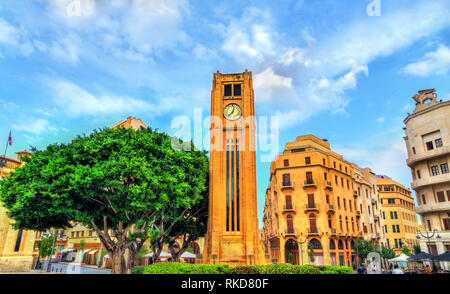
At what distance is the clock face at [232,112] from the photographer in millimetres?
37281

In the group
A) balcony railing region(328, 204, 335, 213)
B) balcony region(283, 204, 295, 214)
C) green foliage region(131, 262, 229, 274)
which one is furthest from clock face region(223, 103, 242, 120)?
green foliage region(131, 262, 229, 274)

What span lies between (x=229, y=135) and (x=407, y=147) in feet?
79.9

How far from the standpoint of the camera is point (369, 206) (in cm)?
5531

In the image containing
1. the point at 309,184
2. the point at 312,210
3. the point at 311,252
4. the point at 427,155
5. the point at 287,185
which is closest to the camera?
the point at 427,155

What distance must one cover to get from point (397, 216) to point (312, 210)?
3222 centimetres

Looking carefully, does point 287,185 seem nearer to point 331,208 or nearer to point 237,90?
point 331,208

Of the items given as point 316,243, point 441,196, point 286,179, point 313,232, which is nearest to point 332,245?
point 316,243

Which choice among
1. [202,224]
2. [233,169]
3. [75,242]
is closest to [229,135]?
[233,169]

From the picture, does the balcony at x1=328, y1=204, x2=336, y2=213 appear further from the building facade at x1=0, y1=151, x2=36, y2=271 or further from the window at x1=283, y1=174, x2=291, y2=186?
the building facade at x1=0, y1=151, x2=36, y2=271

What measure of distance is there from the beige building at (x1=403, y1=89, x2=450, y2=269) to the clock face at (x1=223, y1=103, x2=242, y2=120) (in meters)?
22.4

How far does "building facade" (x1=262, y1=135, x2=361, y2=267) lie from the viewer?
41656 mm

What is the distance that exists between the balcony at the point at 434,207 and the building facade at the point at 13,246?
49.6m

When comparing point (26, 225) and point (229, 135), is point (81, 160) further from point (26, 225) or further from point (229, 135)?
point (229, 135)

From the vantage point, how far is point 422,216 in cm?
3556
